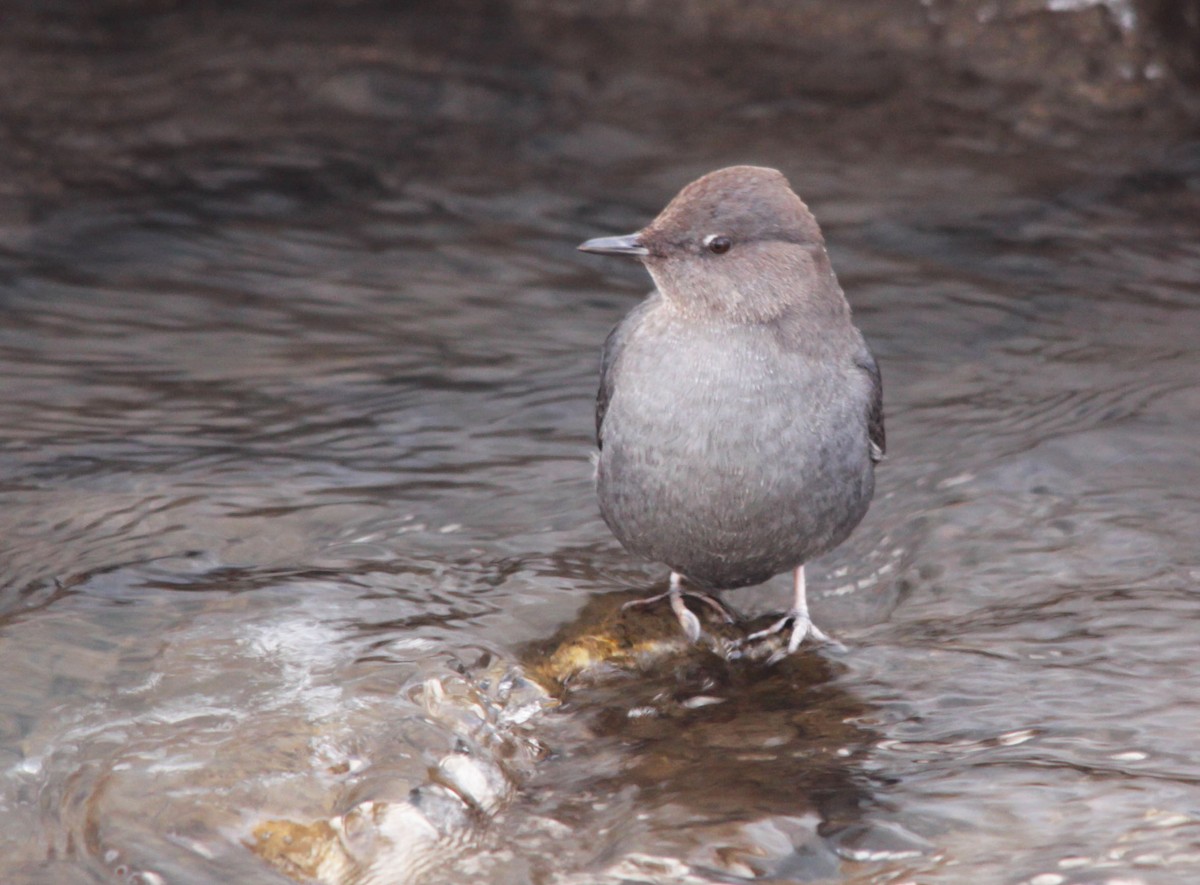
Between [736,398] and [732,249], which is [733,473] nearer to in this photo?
[736,398]

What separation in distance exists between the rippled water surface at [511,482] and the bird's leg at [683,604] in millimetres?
106

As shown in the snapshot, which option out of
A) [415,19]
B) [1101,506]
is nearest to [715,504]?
[1101,506]

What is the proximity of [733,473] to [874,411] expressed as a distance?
70 centimetres

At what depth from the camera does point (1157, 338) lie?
6934mm

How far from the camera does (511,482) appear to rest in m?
5.97

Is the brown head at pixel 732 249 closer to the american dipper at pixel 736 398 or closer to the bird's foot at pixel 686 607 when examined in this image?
the american dipper at pixel 736 398

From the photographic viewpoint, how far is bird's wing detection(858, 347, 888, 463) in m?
4.73

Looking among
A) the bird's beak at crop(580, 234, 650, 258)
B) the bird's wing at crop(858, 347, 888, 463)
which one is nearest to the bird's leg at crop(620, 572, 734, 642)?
the bird's wing at crop(858, 347, 888, 463)

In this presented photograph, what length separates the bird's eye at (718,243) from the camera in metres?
4.52

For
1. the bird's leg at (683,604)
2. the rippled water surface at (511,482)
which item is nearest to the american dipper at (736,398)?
the bird's leg at (683,604)

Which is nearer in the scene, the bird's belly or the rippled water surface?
the rippled water surface

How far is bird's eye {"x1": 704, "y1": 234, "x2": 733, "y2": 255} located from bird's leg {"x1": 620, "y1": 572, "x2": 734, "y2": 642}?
1116mm

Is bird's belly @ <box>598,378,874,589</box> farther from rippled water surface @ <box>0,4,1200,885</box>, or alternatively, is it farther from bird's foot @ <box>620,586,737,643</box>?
rippled water surface @ <box>0,4,1200,885</box>

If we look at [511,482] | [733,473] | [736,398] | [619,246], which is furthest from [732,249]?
[511,482]
